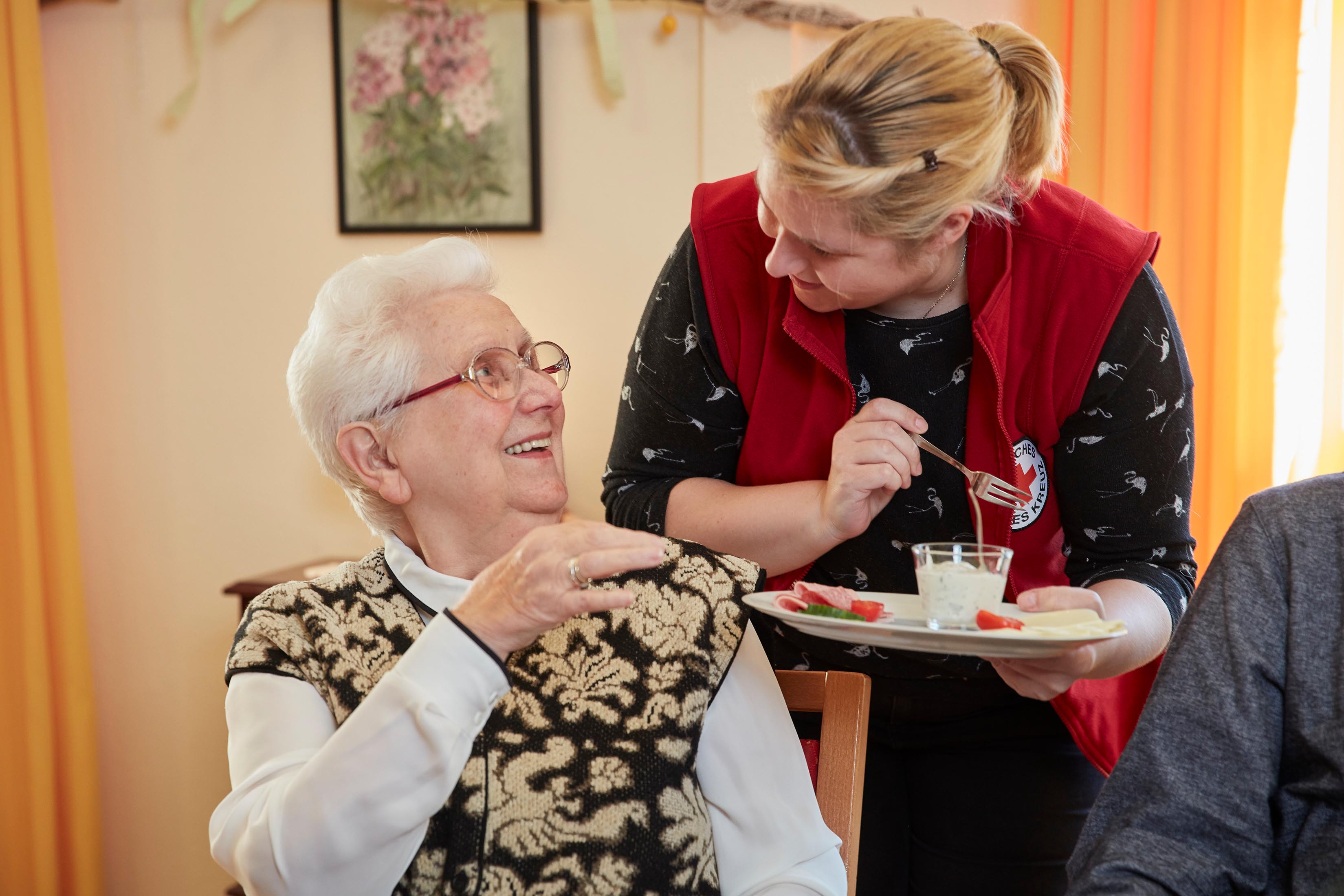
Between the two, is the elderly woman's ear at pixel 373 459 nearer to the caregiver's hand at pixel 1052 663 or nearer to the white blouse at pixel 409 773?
the white blouse at pixel 409 773

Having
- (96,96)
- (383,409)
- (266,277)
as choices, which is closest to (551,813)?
(383,409)

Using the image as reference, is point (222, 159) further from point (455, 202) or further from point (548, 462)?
point (548, 462)

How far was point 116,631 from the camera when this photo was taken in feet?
9.95

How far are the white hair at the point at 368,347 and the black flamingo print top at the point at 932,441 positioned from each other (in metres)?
0.30

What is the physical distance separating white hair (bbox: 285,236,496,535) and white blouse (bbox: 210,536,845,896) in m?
0.15

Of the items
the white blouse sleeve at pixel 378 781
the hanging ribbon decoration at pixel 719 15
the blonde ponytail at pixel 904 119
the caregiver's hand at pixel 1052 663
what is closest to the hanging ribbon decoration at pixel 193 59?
the hanging ribbon decoration at pixel 719 15

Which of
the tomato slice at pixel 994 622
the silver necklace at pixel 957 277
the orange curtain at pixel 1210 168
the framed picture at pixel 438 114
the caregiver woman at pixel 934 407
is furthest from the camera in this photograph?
the framed picture at pixel 438 114

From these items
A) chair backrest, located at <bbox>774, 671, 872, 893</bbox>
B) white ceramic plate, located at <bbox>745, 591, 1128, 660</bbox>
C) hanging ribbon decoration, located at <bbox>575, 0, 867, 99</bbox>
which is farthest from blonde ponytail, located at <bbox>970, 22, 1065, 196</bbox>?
hanging ribbon decoration, located at <bbox>575, 0, 867, 99</bbox>

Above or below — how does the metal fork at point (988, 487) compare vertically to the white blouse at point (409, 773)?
above

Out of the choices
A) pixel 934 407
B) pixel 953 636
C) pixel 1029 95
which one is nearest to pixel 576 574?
pixel 953 636

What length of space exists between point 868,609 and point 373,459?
2.12 ft

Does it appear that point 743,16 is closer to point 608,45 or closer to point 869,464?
point 608,45

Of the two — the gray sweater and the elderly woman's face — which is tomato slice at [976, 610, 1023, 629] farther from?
the elderly woman's face

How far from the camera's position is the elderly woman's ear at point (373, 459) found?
137cm
